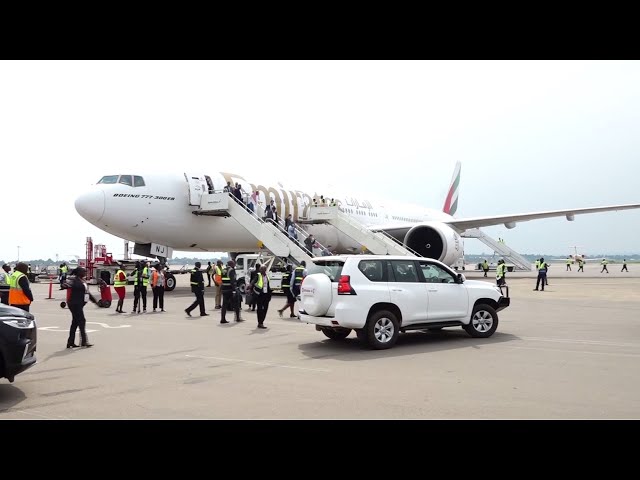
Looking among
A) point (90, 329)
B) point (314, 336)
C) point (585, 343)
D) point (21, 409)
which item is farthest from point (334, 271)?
point (90, 329)

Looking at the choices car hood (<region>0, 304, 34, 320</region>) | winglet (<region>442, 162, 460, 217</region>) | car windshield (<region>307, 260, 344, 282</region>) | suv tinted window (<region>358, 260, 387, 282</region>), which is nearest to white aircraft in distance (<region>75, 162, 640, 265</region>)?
car windshield (<region>307, 260, 344, 282</region>)

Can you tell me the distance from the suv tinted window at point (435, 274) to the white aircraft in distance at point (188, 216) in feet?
44.5

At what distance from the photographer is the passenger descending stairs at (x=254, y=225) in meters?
22.6

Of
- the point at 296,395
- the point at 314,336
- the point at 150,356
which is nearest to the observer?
the point at 296,395

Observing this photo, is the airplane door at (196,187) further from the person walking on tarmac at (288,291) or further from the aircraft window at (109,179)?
the person walking on tarmac at (288,291)

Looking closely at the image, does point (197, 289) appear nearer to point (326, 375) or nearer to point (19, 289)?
point (19, 289)

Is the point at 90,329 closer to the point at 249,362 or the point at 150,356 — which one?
the point at 150,356

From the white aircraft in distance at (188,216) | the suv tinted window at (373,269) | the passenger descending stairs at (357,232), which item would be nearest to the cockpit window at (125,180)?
the white aircraft in distance at (188,216)

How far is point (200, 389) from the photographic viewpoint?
699 cm

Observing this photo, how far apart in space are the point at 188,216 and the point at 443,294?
14371mm

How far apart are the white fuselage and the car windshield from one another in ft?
40.6

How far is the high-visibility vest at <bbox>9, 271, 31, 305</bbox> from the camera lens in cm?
1013

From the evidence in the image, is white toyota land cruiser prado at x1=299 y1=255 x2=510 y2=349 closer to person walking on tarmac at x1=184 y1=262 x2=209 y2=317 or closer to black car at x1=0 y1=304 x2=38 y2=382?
black car at x1=0 y1=304 x2=38 y2=382
